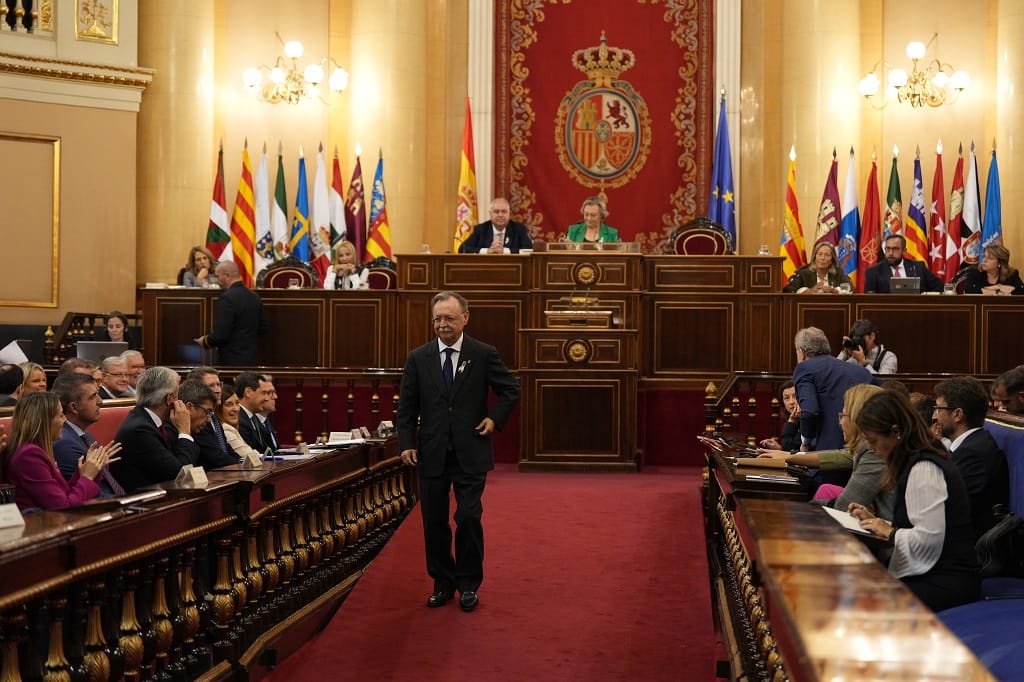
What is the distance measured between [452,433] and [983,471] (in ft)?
7.96

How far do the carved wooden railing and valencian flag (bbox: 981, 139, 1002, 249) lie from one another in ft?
29.3

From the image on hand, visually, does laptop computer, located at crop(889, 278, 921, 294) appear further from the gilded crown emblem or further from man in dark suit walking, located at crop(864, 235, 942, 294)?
the gilded crown emblem

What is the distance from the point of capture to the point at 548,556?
7.17m

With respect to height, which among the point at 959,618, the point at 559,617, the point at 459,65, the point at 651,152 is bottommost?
the point at 559,617

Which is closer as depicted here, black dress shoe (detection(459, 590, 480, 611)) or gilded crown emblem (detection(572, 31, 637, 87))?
black dress shoe (detection(459, 590, 480, 611))

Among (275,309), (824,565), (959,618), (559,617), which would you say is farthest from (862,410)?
(275,309)

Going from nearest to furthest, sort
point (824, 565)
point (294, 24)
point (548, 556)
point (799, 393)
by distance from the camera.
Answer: point (824, 565)
point (548, 556)
point (799, 393)
point (294, 24)

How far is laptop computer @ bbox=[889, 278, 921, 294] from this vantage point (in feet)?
37.2

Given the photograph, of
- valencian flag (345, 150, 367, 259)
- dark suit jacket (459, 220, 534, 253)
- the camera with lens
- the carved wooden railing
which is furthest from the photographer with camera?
valencian flag (345, 150, 367, 259)

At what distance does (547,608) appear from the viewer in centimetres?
621

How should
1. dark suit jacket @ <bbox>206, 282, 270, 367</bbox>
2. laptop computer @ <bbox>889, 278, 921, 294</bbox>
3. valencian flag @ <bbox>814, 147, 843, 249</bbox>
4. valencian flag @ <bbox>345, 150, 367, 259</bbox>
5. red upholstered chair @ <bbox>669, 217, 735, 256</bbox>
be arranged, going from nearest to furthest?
1. dark suit jacket @ <bbox>206, 282, 270, 367</bbox>
2. laptop computer @ <bbox>889, 278, 921, 294</bbox>
3. red upholstered chair @ <bbox>669, 217, 735, 256</bbox>
4. valencian flag @ <bbox>814, 147, 843, 249</bbox>
5. valencian flag @ <bbox>345, 150, 367, 259</bbox>

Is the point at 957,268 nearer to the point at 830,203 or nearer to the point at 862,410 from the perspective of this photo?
the point at 830,203

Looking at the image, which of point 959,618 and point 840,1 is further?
point 840,1

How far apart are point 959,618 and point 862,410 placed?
0.76m
